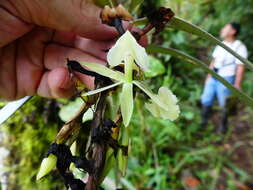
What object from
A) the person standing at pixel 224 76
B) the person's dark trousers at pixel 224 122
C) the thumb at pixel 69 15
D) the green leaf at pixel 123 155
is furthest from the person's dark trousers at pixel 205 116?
the green leaf at pixel 123 155

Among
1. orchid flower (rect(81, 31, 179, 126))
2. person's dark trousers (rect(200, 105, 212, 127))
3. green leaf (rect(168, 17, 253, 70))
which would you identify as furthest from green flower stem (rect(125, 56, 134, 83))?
person's dark trousers (rect(200, 105, 212, 127))

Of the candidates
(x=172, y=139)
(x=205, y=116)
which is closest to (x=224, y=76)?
(x=205, y=116)

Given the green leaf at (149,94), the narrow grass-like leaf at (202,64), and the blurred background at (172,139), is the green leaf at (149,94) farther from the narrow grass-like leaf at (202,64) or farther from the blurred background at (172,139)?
the blurred background at (172,139)

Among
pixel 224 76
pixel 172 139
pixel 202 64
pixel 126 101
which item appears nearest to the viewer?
pixel 126 101

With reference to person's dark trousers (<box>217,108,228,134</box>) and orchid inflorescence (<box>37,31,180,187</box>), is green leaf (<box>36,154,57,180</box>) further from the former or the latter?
person's dark trousers (<box>217,108,228,134</box>)

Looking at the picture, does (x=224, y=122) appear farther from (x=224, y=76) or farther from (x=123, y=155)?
(x=123, y=155)

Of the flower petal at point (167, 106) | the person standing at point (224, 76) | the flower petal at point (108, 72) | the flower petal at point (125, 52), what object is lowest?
the person standing at point (224, 76)
